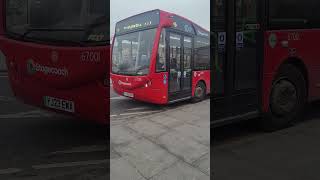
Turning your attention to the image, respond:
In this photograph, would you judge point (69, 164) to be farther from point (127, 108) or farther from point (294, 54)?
point (294, 54)

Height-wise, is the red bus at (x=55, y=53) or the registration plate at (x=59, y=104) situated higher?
the red bus at (x=55, y=53)

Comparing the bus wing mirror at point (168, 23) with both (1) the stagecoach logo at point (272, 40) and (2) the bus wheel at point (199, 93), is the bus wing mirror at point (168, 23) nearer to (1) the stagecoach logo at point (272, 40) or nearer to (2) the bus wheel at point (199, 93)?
(2) the bus wheel at point (199, 93)

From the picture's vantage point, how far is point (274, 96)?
223 inches

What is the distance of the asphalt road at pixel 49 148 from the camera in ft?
13.9

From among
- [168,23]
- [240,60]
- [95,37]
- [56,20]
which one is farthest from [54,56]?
[168,23]

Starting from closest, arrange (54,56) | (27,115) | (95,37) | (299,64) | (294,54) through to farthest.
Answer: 1. (95,37)
2. (54,56)
3. (294,54)
4. (299,64)
5. (27,115)

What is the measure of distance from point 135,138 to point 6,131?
4475mm

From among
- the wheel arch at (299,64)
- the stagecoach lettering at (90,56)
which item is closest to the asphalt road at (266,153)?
the wheel arch at (299,64)

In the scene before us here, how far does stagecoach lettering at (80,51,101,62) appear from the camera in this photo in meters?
4.21

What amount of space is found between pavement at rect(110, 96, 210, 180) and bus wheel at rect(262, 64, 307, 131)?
3.52 meters

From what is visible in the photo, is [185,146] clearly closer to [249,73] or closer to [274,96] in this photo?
[249,73]

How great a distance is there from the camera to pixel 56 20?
15.7 ft

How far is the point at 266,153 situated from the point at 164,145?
284 cm

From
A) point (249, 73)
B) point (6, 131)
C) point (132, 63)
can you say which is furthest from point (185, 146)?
point (6, 131)
